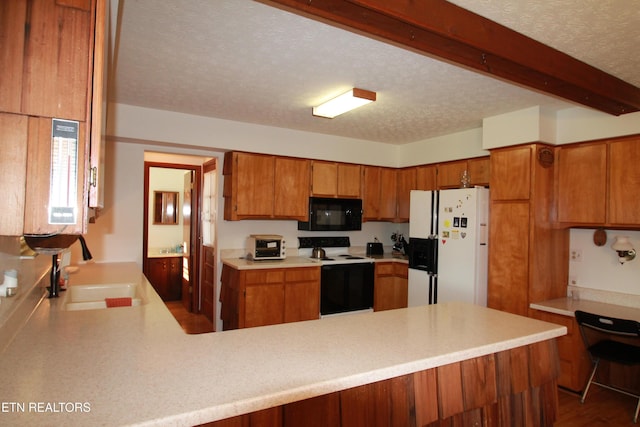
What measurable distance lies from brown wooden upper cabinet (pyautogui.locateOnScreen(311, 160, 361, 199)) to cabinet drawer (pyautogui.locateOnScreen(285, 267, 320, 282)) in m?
0.94

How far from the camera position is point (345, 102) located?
3.02 metres

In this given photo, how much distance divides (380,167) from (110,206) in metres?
3.27

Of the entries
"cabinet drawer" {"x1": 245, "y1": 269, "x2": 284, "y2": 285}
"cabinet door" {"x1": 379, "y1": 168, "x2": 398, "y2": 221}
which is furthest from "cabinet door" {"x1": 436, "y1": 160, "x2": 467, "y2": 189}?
"cabinet drawer" {"x1": 245, "y1": 269, "x2": 284, "y2": 285}

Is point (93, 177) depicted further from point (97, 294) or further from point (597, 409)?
point (597, 409)

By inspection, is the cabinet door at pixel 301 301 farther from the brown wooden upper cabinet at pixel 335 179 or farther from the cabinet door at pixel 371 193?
the cabinet door at pixel 371 193

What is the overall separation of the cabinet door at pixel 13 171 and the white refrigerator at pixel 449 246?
349 centimetres

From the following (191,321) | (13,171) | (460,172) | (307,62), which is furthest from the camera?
(191,321)

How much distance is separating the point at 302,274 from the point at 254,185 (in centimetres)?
113

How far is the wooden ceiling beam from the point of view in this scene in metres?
1.49

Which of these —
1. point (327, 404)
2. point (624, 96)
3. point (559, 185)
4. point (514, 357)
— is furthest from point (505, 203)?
point (327, 404)

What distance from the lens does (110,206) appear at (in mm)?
3746

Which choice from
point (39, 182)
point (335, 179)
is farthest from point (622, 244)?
point (39, 182)

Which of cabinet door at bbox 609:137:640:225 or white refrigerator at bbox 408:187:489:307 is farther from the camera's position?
white refrigerator at bbox 408:187:489:307

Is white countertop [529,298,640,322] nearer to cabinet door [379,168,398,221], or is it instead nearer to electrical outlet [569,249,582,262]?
electrical outlet [569,249,582,262]
